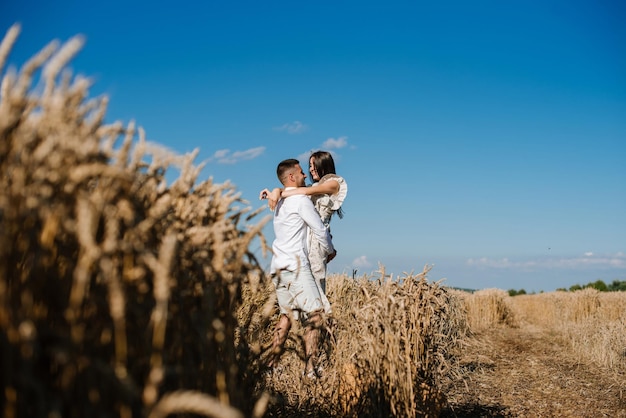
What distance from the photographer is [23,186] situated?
127cm

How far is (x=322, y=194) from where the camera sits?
5.37 metres

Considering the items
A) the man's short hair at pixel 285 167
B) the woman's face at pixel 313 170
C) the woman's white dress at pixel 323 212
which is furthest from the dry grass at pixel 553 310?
the man's short hair at pixel 285 167

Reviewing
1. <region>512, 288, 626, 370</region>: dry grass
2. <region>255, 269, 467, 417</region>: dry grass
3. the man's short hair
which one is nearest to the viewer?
<region>255, 269, 467, 417</region>: dry grass

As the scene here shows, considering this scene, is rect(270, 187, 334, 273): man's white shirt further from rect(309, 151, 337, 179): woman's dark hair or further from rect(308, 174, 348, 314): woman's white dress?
rect(309, 151, 337, 179): woman's dark hair

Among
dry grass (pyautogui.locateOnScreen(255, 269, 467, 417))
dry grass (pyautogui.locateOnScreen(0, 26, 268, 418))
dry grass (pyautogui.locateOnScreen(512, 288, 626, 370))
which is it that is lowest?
dry grass (pyautogui.locateOnScreen(512, 288, 626, 370))

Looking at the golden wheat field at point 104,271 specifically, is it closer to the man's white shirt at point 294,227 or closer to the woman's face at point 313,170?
the man's white shirt at point 294,227

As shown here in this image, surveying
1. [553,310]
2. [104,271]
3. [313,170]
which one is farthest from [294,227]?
[553,310]

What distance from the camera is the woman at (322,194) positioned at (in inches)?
207

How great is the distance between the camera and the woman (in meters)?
5.26

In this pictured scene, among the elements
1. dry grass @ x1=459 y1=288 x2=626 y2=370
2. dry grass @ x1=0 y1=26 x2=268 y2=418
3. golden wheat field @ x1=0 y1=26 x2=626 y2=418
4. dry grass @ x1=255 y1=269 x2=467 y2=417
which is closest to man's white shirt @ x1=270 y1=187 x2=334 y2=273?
dry grass @ x1=255 y1=269 x2=467 y2=417

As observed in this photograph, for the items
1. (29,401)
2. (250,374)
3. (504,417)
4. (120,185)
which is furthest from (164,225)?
(504,417)

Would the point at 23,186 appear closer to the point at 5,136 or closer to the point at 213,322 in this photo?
the point at 5,136

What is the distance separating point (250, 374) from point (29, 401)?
38.4 inches

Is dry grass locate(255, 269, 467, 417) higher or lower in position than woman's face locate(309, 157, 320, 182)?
lower
